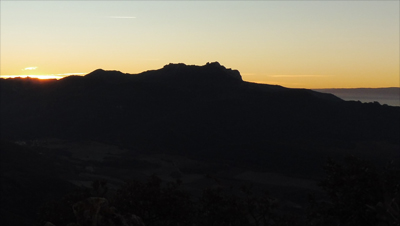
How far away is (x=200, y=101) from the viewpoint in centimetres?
16162

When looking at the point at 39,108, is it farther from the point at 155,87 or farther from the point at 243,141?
the point at 243,141

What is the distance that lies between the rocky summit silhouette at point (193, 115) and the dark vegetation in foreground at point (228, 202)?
85221 mm

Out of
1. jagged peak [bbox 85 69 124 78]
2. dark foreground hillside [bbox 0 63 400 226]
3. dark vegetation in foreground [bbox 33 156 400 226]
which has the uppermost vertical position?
jagged peak [bbox 85 69 124 78]

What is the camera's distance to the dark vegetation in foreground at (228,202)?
16.3 m

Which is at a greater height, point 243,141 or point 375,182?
point 375,182

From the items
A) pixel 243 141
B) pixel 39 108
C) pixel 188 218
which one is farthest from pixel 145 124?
pixel 188 218

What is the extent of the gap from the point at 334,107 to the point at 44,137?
9510 cm

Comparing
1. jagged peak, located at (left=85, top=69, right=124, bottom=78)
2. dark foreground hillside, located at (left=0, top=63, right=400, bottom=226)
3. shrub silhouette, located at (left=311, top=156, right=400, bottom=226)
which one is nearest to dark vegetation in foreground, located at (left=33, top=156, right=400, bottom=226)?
shrub silhouette, located at (left=311, top=156, right=400, bottom=226)

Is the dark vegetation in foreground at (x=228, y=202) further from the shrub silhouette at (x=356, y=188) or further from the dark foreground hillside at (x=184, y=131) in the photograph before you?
the dark foreground hillside at (x=184, y=131)

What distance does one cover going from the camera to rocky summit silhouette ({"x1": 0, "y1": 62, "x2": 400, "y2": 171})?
427 feet

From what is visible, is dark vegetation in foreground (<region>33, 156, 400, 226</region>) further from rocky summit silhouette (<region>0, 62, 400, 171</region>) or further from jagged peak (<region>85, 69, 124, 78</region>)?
jagged peak (<region>85, 69, 124, 78</region>)

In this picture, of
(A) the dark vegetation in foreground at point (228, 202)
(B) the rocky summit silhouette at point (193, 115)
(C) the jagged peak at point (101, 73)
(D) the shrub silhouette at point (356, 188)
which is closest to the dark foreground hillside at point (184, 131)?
(B) the rocky summit silhouette at point (193, 115)

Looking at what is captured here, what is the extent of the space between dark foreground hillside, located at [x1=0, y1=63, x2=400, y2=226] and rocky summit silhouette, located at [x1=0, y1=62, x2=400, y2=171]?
0.36 meters

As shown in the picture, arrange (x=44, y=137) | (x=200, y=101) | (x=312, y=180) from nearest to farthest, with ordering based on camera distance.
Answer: (x=312, y=180) → (x=44, y=137) → (x=200, y=101)
